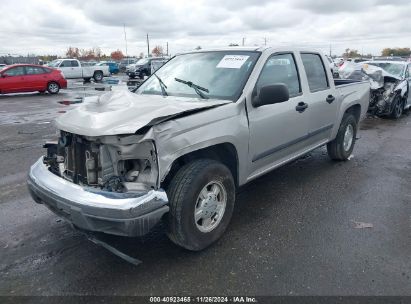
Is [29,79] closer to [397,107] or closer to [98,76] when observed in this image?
[98,76]

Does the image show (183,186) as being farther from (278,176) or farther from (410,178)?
(410,178)

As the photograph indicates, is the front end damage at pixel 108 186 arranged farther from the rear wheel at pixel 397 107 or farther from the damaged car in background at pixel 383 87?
the rear wheel at pixel 397 107

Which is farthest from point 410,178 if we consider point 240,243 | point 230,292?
point 230,292

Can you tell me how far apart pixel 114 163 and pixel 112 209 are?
0.44m

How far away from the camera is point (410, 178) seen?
217 inches

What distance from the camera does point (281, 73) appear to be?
433cm

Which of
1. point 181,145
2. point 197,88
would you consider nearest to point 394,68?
point 197,88

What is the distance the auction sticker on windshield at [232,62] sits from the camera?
3.97m

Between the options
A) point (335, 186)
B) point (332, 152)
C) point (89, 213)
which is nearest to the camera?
point (89, 213)

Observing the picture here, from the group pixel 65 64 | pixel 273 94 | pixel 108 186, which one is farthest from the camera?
pixel 65 64

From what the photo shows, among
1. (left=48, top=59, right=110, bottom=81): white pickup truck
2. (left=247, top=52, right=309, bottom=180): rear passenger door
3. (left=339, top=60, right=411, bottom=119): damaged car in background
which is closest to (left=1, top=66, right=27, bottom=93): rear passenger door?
(left=48, top=59, right=110, bottom=81): white pickup truck

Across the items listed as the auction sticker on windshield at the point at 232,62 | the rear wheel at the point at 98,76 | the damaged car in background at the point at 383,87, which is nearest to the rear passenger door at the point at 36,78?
the rear wheel at the point at 98,76

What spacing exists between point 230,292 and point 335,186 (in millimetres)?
2898

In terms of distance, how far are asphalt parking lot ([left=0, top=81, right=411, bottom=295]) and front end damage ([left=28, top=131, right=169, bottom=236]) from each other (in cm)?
51
